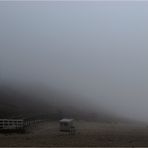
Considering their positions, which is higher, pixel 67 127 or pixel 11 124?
pixel 11 124

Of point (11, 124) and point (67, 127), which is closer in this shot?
point (67, 127)

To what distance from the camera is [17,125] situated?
35.7 feet

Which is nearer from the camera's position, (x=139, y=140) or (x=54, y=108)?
(x=139, y=140)

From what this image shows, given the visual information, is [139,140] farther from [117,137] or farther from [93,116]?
[93,116]

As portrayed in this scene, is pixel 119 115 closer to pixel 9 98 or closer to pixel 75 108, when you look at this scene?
pixel 75 108

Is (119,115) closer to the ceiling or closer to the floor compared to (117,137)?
closer to the ceiling

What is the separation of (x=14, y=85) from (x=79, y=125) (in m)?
4.07

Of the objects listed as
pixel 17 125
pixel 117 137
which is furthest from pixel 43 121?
pixel 117 137

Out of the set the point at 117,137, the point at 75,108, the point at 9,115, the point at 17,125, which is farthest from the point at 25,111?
the point at 117,137

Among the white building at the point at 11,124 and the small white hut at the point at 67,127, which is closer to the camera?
the small white hut at the point at 67,127

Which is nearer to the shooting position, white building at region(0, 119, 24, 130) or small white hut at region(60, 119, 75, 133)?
small white hut at region(60, 119, 75, 133)

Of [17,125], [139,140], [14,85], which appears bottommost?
[139,140]

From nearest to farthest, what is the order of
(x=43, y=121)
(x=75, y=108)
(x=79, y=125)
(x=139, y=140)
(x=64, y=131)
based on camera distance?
(x=139, y=140), (x=64, y=131), (x=79, y=125), (x=43, y=121), (x=75, y=108)

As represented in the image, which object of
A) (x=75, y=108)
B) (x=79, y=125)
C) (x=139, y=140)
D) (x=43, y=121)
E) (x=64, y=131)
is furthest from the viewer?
(x=75, y=108)
